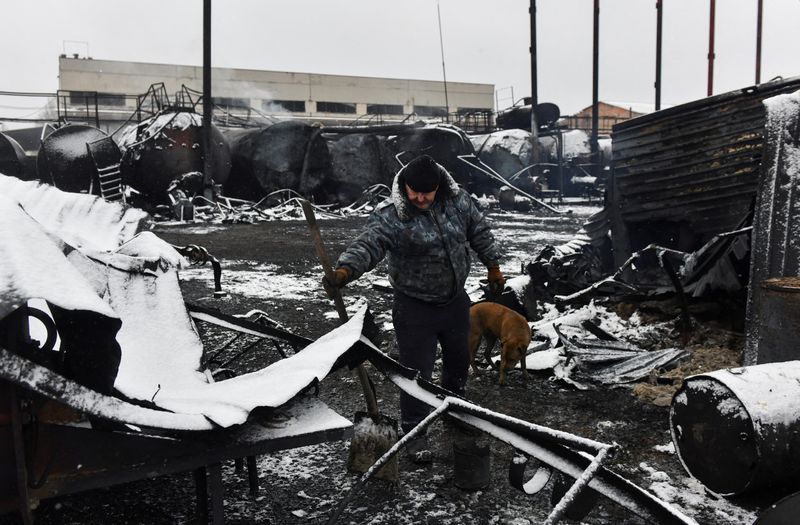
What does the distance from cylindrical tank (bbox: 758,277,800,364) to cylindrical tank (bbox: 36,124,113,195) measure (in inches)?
726

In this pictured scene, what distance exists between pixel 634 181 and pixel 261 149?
15.5m

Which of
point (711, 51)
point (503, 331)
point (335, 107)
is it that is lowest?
point (503, 331)

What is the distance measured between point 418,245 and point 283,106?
4751 cm

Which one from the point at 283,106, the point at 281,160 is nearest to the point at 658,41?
the point at 281,160

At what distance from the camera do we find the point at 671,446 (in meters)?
3.75

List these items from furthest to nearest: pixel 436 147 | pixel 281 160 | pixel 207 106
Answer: pixel 436 147, pixel 281 160, pixel 207 106

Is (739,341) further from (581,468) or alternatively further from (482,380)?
(581,468)

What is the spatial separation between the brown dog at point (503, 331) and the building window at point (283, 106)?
4504 cm

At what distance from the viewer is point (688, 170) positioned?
291 inches

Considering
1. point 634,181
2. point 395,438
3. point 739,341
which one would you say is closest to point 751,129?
point 634,181

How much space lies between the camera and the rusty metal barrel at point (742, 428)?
9.20 ft

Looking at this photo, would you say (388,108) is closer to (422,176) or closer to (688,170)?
(688,170)

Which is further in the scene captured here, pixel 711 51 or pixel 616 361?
pixel 711 51

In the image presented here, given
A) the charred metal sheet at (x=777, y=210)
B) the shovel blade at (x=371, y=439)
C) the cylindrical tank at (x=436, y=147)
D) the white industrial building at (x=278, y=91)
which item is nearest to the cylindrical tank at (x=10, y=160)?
the cylindrical tank at (x=436, y=147)
